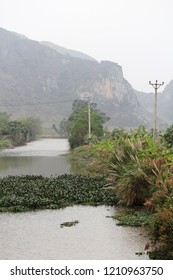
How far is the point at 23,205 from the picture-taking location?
1706 centimetres

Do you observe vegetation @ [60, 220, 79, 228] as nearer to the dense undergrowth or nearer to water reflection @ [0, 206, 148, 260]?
water reflection @ [0, 206, 148, 260]

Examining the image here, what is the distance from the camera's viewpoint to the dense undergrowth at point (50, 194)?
17.2 meters

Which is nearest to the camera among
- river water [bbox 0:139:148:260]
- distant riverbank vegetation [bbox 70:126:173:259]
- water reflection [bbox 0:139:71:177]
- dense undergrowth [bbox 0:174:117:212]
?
distant riverbank vegetation [bbox 70:126:173:259]

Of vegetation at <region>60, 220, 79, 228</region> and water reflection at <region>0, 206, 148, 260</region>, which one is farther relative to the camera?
vegetation at <region>60, 220, 79, 228</region>

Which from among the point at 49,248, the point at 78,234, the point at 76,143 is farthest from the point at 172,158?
the point at 76,143

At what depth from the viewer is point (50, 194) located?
18.6 m

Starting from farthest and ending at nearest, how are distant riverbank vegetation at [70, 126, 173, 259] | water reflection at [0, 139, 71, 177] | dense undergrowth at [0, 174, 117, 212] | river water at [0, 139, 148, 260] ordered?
water reflection at [0, 139, 71, 177]
dense undergrowth at [0, 174, 117, 212]
river water at [0, 139, 148, 260]
distant riverbank vegetation at [70, 126, 173, 259]

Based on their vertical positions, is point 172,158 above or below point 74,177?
above

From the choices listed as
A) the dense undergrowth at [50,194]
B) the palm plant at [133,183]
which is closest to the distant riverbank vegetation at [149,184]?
the palm plant at [133,183]

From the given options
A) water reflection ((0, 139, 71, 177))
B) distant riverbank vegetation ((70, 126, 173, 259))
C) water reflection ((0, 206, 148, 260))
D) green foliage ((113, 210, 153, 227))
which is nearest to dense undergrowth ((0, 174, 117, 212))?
distant riverbank vegetation ((70, 126, 173, 259))

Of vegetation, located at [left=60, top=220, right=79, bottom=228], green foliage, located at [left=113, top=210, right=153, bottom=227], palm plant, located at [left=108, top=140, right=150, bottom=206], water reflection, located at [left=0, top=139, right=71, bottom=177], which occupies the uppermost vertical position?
palm plant, located at [left=108, top=140, right=150, bottom=206]

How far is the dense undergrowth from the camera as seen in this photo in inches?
676

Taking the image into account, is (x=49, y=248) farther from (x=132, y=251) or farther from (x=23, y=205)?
(x=23, y=205)

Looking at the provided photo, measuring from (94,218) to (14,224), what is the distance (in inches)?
105
